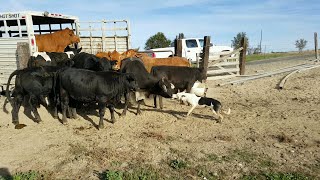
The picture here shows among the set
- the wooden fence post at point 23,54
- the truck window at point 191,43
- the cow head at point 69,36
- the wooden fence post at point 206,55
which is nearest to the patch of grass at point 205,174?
the wooden fence post at point 23,54

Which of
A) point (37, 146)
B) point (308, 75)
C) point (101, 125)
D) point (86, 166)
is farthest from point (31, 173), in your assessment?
point (308, 75)

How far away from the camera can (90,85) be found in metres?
7.88

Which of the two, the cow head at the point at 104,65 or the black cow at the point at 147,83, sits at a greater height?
the cow head at the point at 104,65

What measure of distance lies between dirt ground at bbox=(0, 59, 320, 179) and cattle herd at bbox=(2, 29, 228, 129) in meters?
0.44

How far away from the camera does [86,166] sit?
5664 mm

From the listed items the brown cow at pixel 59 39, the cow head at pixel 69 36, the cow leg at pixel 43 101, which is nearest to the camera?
the cow leg at pixel 43 101

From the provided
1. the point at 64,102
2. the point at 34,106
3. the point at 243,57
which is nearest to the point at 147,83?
the point at 64,102

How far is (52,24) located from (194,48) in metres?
10.6

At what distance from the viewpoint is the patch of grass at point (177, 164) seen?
18.2 ft

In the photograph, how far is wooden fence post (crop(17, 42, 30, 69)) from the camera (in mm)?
10352

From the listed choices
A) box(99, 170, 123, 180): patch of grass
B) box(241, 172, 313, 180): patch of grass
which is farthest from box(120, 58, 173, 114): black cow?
box(241, 172, 313, 180): patch of grass

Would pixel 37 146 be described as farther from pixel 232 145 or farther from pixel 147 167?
pixel 232 145

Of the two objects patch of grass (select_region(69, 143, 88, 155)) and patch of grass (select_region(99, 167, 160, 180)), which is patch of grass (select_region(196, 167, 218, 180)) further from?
patch of grass (select_region(69, 143, 88, 155))

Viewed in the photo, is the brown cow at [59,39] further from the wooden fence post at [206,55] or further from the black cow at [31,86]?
the wooden fence post at [206,55]
